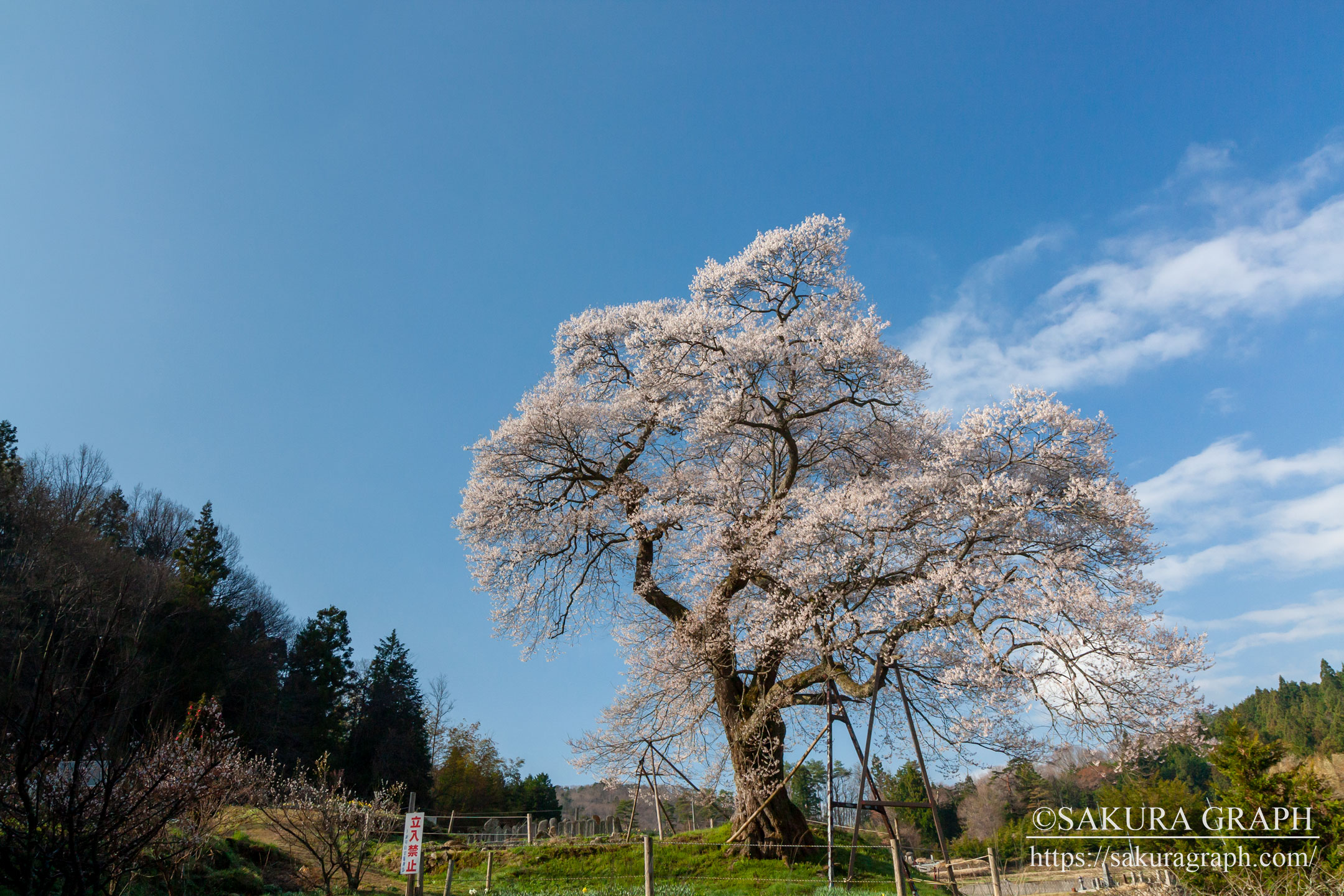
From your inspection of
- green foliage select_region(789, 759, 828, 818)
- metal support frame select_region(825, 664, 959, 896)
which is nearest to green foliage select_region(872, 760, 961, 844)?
green foliage select_region(789, 759, 828, 818)

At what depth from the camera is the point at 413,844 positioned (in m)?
9.45

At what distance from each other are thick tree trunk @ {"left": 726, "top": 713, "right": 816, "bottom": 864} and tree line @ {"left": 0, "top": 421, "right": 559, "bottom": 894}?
8.06m

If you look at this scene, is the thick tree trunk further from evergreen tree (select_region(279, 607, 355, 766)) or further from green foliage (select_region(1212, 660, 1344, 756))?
green foliage (select_region(1212, 660, 1344, 756))

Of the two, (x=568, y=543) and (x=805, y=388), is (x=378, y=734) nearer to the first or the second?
(x=568, y=543)

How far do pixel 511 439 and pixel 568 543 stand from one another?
247 cm

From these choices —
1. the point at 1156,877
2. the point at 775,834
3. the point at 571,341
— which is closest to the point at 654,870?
the point at 775,834

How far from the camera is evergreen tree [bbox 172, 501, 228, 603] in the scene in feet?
103

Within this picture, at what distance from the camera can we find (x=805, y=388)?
45.0 ft

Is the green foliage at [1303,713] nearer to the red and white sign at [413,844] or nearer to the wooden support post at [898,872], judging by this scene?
the wooden support post at [898,872]

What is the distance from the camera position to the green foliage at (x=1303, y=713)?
124ft

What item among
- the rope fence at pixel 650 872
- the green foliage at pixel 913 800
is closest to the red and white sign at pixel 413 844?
the rope fence at pixel 650 872

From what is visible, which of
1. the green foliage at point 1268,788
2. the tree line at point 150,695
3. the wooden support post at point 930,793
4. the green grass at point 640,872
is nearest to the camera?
the tree line at point 150,695

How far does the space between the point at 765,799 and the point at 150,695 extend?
2092cm

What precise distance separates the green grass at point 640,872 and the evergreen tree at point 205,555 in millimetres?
22522
